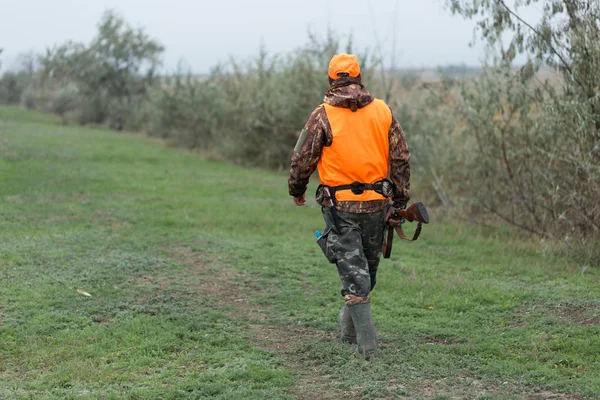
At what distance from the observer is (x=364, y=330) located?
5871mm

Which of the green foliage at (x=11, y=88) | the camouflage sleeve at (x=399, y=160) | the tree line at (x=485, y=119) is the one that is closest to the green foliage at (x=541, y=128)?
the tree line at (x=485, y=119)

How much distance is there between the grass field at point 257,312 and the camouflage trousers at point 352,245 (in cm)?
58

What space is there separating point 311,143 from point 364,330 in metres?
1.45

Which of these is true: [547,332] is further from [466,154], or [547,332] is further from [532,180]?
[466,154]

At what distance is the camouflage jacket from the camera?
583cm

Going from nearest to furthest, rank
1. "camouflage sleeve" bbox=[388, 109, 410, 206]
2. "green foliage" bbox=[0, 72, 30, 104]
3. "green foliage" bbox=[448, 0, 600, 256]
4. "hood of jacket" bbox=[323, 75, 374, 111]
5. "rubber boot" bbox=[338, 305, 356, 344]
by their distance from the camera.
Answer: "hood of jacket" bbox=[323, 75, 374, 111] < "camouflage sleeve" bbox=[388, 109, 410, 206] < "rubber boot" bbox=[338, 305, 356, 344] < "green foliage" bbox=[448, 0, 600, 256] < "green foliage" bbox=[0, 72, 30, 104]

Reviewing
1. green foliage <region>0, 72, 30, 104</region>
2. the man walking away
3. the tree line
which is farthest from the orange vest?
green foliage <region>0, 72, 30, 104</region>

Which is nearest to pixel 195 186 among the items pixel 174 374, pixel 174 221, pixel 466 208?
pixel 174 221

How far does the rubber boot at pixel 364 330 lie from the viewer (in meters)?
5.86

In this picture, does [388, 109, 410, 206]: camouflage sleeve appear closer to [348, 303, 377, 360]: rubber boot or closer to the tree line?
[348, 303, 377, 360]: rubber boot

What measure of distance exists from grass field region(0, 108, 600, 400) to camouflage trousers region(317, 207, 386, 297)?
1.89ft

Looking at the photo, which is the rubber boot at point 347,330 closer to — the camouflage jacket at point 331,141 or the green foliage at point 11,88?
the camouflage jacket at point 331,141

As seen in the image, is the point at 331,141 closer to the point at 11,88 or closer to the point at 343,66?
the point at 343,66

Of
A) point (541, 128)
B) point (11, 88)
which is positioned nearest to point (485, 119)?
point (541, 128)
